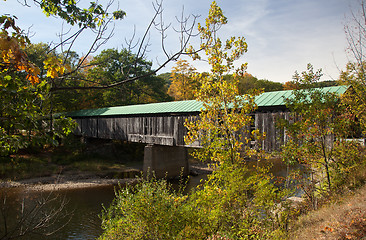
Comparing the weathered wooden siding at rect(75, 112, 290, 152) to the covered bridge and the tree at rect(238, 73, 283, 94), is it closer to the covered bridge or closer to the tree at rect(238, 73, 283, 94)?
the covered bridge

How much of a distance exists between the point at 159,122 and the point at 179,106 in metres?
1.78

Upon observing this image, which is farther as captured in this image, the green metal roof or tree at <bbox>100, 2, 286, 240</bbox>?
the green metal roof

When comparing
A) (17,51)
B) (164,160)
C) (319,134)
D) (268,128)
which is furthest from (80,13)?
(164,160)

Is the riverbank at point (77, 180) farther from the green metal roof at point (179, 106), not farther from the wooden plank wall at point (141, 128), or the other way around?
the green metal roof at point (179, 106)

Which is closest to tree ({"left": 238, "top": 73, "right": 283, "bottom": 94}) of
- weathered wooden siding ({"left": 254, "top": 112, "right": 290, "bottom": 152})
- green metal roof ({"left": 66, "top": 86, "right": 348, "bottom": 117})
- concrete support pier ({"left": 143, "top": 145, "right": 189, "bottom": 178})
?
concrete support pier ({"left": 143, "top": 145, "right": 189, "bottom": 178})

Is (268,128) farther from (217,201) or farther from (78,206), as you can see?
(78,206)

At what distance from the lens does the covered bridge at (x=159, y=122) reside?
10.3m

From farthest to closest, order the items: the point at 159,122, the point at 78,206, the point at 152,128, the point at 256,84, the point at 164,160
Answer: the point at 256,84 → the point at 164,160 → the point at 152,128 → the point at 159,122 → the point at 78,206

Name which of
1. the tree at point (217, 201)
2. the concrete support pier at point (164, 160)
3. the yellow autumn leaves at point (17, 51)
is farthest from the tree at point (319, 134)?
the concrete support pier at point (164, 160)

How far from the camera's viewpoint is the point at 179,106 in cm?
1438

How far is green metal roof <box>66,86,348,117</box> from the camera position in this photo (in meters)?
9.67

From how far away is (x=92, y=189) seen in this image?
1478cm

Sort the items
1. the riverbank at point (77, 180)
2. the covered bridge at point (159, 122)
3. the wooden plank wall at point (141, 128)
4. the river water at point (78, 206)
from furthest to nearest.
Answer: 1. the riverbank at point (77, 180)
2. the wooden plank wall at point (141, 128)
3. the covered bridge at point (159, 122)
4. the river water at point (78, 206)

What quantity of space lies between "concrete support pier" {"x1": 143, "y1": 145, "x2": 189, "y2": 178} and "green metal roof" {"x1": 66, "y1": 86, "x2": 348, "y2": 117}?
2.42m
